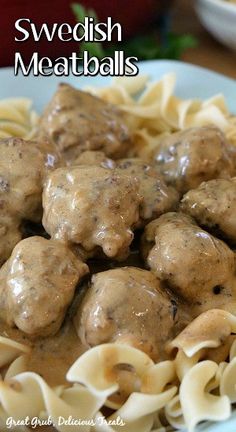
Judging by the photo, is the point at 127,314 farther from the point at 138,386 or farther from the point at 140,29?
the point at 140,29

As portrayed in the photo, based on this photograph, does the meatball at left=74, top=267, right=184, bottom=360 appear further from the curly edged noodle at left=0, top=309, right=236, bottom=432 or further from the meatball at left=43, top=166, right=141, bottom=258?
the meatball at left=43, top=166, right=141, bottom=258

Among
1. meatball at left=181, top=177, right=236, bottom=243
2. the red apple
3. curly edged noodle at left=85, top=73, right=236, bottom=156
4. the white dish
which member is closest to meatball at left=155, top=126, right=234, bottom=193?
meatball at left=181, top=177, right=236, bottom=243

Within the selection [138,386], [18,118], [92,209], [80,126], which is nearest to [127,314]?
[138,386]

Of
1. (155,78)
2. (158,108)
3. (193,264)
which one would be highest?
(155,78)

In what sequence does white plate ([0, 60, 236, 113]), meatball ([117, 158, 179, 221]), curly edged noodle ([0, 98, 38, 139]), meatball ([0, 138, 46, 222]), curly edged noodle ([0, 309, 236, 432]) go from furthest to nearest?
white plate ([0, 60, 236, 113]) < curly edged noodle ([0, 98, 38, 139]) < meatball ([117, 158, 179, 221]) < meatball ([0, 138, 46, 222]) < curly edged noodle ([0, 309, 236, 432])

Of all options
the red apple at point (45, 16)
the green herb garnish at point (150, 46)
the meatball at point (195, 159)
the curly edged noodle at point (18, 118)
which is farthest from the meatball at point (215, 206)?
the red apple at point (45, 16)

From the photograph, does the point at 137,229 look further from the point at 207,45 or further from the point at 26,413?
the point at 207,45
